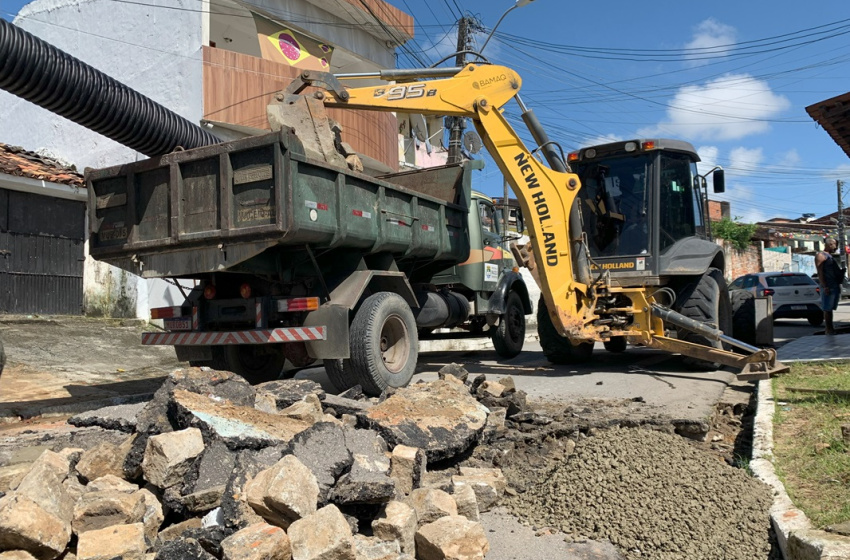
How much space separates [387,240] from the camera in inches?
278

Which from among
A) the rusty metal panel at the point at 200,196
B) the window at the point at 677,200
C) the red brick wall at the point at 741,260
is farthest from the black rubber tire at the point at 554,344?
the red brick wall at the point at 741,260

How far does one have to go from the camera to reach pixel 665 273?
8180 millimetres

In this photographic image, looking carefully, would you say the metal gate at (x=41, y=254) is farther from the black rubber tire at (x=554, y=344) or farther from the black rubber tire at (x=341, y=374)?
the black rubber tire at (x=554, y=344)

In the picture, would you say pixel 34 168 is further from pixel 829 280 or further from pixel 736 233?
pixel 736 233

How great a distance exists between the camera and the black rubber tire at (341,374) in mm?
6520

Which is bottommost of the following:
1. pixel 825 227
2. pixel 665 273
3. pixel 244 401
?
pixel 244 401

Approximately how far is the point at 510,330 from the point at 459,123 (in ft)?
35.6

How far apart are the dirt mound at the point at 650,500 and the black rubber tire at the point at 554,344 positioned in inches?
187

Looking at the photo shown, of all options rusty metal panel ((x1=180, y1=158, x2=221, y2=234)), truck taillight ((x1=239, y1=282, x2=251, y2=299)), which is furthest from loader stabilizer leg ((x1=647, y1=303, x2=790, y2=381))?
rusty metal panel ((x1=180, y1=158, x2=221, y2=234))

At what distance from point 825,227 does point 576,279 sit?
166ft

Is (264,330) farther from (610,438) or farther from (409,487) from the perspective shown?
(610,438)

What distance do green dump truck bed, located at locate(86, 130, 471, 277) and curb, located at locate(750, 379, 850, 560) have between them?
12.9 ft

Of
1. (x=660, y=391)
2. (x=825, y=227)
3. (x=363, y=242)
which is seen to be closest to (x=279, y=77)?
(x=363, y=242)

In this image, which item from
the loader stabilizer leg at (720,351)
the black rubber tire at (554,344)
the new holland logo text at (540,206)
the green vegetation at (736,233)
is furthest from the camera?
the green vegetation at (736,233)
